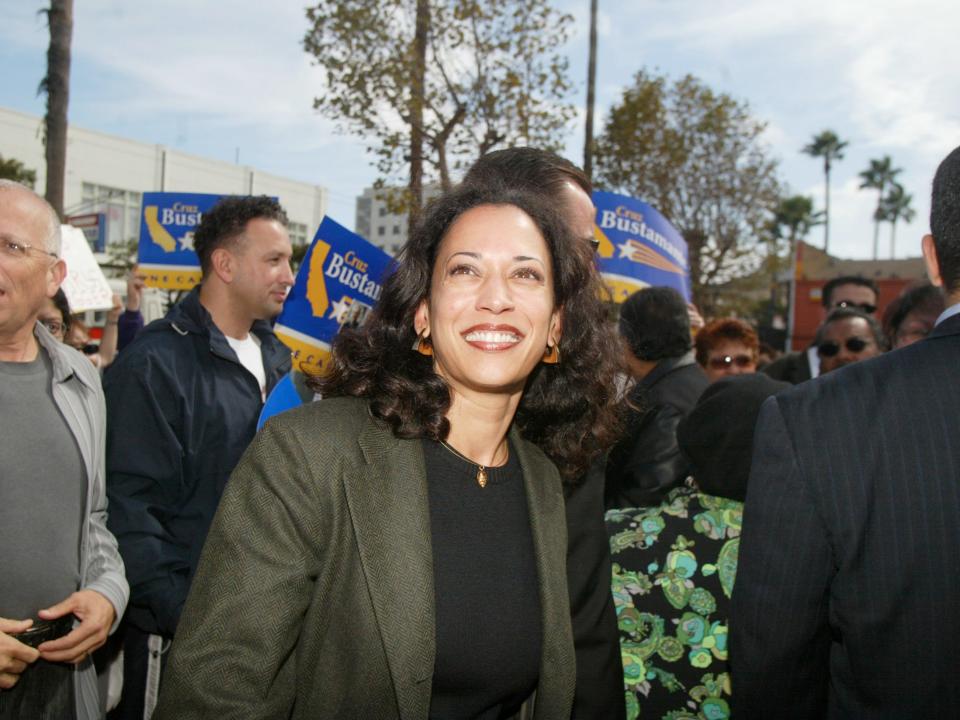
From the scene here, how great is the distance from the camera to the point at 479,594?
1.80 metres

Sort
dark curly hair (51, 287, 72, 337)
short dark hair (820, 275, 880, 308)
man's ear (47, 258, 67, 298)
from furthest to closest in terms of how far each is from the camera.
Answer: short dark hair (820, 275, 880, 308)
dark curly hair (51, 287, 72, 337)
man's ear (47, 258, 67, 298)

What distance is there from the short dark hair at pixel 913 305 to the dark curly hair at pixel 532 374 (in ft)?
9.62

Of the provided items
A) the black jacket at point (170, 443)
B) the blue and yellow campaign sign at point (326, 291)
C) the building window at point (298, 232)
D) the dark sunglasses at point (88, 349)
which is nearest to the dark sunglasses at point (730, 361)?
the blue and yellow campaign sign at point (326, 291)

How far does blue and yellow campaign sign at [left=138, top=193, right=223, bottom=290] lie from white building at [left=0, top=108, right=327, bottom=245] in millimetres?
33476

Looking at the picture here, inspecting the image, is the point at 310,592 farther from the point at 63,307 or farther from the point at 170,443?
the point at 63,307

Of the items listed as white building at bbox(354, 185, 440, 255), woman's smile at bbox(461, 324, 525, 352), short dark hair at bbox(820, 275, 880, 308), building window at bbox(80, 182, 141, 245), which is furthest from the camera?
white building at bbox(354, 185, 440, 255)

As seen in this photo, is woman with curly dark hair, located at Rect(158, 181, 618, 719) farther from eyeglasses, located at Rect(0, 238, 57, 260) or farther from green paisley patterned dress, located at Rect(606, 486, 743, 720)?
eyeglasses, located at Rect(0, 238, 57, 260)

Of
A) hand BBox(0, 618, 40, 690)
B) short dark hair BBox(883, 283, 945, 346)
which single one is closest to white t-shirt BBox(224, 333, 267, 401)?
hand BBox(0, 618, 40, 690)

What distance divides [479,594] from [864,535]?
0.82 m

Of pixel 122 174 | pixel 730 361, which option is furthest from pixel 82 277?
pixel 122 174

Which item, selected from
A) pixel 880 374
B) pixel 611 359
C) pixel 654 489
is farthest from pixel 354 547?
pixel 654 489

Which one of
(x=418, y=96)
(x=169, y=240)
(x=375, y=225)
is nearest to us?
(x=169, y=240)

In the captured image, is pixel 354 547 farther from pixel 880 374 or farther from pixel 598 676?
pixel 880 374

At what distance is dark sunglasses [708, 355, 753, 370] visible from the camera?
4.70 meters
